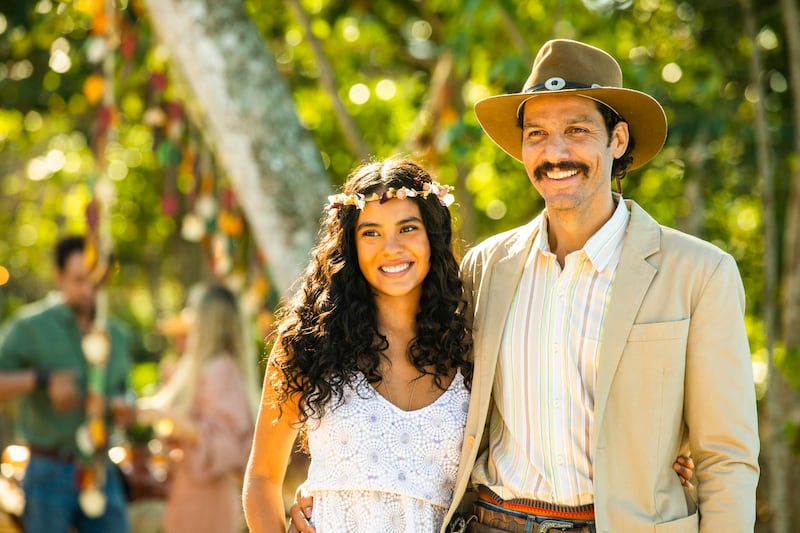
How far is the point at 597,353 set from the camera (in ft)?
9.41

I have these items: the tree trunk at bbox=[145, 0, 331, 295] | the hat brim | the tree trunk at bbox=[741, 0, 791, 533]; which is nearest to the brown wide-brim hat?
the hat brim

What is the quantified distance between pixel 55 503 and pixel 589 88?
12.5 ft

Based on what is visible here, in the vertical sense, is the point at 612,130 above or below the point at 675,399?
above

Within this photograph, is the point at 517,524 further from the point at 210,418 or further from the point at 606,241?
the point at 210,418

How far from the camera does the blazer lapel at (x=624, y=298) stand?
109 inches

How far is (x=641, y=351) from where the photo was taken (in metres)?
2.78

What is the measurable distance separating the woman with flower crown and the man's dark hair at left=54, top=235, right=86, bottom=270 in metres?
3.26

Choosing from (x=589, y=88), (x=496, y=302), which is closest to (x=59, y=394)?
(x=496, y=302)

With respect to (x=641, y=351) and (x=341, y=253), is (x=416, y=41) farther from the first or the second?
(x=641, y=351)

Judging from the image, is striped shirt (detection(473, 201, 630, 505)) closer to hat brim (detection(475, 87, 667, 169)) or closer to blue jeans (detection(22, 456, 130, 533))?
hat brim (detection(475, 87, 667, 169))

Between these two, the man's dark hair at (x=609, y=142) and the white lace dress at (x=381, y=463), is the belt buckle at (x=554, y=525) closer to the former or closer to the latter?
the white lace dress at (x=381, y=463)

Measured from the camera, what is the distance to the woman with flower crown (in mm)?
2998

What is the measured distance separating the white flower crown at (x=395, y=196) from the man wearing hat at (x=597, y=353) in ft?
0.77

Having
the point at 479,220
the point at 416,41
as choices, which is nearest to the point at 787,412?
the point at 416,41
